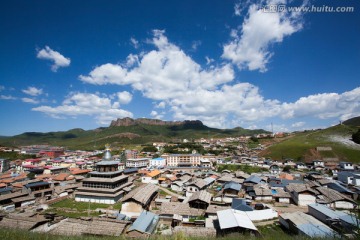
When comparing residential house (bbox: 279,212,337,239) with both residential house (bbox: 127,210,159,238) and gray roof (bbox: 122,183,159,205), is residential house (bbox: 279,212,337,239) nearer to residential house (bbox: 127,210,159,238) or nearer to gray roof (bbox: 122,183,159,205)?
residential house (bbox: 127,210,159,238)

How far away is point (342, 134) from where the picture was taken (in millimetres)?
114875

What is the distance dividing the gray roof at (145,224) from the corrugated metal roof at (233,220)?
788 cm

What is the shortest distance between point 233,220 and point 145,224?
963 cm

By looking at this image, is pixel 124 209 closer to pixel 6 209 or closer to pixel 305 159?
pixel 6 209

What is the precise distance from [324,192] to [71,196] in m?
51.9

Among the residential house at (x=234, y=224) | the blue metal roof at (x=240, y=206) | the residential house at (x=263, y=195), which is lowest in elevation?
the residential house at (x=263, y=195)

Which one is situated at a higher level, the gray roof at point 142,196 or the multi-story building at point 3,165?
the multi-story building at point 3,165

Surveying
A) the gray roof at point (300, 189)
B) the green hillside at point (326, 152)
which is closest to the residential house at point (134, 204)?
the gray roof at point (300, 189)

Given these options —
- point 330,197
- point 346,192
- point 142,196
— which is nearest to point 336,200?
point 330,197

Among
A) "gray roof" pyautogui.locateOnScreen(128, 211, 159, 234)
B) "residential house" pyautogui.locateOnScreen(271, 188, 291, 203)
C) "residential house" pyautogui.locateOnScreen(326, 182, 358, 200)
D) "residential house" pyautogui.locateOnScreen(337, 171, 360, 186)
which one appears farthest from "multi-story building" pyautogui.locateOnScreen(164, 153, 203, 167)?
"gray roof" pyautogui.locateOnScreen(128, 211, 159, 234)

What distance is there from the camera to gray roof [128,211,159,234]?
68.1ft

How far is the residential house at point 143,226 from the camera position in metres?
20.1

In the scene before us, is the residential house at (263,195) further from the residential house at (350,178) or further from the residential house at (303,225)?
the residential house at (350,178)

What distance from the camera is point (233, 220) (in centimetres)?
2147
